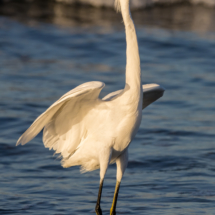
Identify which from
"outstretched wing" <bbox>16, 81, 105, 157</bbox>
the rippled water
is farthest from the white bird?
the rippled water

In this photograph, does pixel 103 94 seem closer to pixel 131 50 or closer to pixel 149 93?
pixel 149 93

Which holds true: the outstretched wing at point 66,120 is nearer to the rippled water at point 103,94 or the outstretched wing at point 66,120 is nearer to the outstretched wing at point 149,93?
the outstretched wing at point 149,93

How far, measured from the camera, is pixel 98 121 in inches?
221

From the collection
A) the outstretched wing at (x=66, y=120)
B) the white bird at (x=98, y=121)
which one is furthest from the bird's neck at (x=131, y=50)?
the outstretched wing at (x=66, y=120)

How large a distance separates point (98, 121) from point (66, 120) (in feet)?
1.41

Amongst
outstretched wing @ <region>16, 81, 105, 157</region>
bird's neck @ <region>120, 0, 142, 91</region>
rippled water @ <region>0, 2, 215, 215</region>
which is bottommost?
rippled water @ <region>0, 2, 215, 215</region>

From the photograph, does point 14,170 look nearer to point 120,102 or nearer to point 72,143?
point 72,143

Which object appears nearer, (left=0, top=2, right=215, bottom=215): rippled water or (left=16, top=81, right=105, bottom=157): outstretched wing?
(left=16, top=81, right=105, bottom=157): outstretched wing

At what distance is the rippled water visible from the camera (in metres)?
6.55

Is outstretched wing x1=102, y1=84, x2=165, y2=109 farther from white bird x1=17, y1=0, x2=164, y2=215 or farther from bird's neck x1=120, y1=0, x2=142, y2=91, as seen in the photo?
bird's neck x1=120, y1=0, x2=142, y2=91

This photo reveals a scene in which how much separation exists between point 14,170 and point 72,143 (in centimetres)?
201

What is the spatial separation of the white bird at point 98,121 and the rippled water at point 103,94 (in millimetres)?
892

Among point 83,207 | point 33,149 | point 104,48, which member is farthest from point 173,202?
point 104,48

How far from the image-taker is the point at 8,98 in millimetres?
11070
